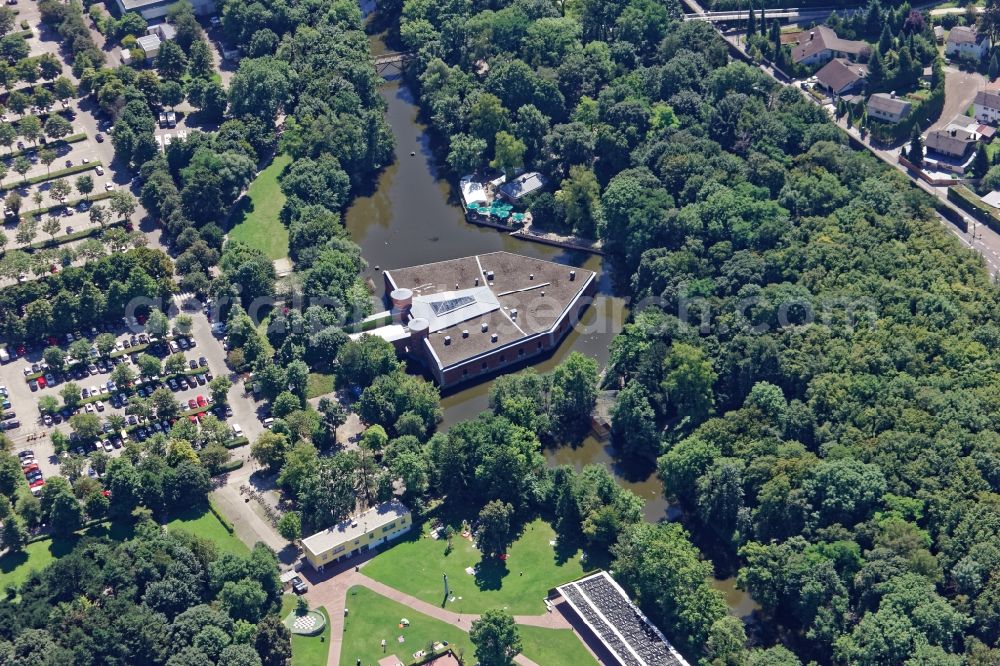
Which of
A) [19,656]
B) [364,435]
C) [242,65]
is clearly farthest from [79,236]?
[19,656]

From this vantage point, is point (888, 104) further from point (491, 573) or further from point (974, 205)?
point (491, 573)

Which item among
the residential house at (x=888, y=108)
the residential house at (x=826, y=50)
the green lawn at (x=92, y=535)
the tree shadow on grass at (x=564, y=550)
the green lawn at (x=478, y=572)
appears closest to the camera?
the green lawn at (x=478, y=572)

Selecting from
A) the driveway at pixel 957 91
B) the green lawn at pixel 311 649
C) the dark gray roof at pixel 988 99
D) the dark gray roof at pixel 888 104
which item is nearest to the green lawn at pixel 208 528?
the green lawn at pixel 311 649

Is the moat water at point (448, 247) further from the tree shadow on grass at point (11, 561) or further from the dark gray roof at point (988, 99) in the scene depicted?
the dark gray roof at point (988, 99)

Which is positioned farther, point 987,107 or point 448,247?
point 987,107

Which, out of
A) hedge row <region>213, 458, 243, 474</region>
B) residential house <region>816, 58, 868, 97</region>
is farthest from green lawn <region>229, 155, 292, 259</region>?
residential house <region>816, 58, 868, 97</region>

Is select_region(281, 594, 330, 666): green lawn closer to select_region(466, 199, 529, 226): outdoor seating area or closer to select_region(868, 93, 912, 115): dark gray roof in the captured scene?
select_region(466, 199, 529, 226): outdoor seating area

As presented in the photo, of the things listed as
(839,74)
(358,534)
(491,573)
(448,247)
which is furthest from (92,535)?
(839,74)
